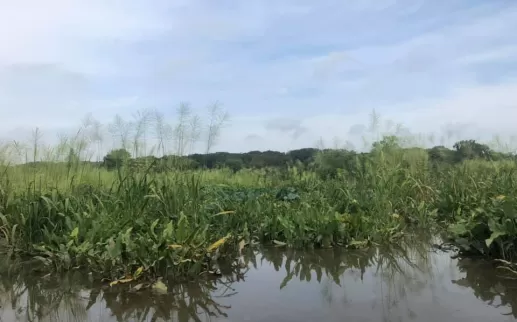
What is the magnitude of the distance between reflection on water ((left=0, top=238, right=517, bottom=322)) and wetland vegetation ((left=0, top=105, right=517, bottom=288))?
0.69 ft

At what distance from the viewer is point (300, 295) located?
3.51 meters

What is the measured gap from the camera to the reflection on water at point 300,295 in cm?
308

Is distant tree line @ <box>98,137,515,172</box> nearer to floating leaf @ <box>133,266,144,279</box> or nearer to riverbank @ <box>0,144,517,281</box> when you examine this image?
riverbank @ <box>0,144,517,281</box>

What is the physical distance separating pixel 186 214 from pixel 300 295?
156 centimetres

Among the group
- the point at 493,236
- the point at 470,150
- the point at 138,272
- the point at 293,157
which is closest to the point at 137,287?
the point at 138,272

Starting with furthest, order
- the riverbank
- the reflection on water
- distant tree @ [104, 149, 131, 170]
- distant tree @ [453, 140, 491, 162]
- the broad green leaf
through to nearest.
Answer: distant tree @ [453, 140, 491, 162], distant tree @ [104, 149, 131, 170], the broad green leaf, the riverbank, the reflection on water

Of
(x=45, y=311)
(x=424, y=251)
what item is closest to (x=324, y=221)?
(x=424, y=251)

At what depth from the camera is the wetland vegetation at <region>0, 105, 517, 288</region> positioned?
153 inches

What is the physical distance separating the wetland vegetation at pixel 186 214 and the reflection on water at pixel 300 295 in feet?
0.69

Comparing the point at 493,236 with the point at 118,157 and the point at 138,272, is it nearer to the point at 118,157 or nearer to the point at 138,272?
the point at 138,272

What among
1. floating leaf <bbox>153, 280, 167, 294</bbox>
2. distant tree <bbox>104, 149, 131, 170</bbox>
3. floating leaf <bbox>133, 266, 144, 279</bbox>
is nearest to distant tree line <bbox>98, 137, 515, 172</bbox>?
distant tree <bbox>104, 149, 131, 170</bbox>

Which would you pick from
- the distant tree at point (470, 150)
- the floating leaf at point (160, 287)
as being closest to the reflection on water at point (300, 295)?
the floating leaf at point (160, 287)

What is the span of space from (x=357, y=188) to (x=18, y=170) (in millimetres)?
4373

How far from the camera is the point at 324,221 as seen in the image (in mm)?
5023
